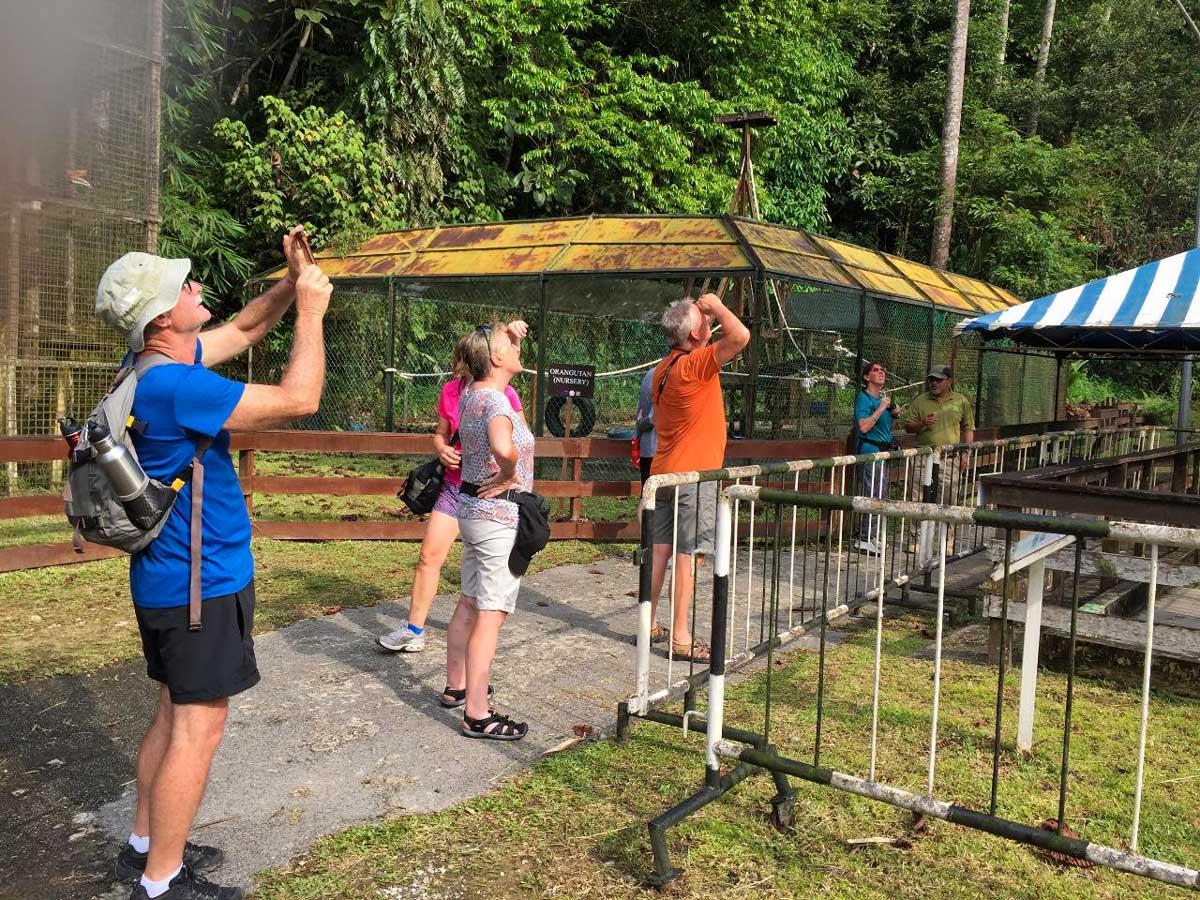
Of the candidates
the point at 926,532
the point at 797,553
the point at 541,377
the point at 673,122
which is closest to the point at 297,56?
the point at 673,122

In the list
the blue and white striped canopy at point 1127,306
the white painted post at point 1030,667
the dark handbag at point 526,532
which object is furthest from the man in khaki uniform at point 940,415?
the dark handbag at point 526,532

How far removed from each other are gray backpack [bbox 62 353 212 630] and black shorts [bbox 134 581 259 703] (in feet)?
0.21

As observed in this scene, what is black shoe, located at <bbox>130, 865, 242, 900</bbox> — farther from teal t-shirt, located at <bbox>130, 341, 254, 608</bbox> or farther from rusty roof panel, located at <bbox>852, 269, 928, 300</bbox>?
rusty roof panel, located at <bbox>852, 269, 928, 300</bbox>

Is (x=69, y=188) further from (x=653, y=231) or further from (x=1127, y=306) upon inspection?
(x=1127, y=306)

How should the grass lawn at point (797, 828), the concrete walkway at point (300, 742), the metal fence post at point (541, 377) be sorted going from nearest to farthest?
the grass lawn at point (797, 828) → the concrete walkway at point (300, 742) → the metal fence post at point (541, 377)

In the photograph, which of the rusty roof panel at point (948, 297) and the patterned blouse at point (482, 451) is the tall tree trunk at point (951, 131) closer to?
the rusty roof panel at point (948, 297)

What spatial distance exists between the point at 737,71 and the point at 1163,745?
20823 millimetres

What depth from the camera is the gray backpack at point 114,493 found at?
2588 millimetres

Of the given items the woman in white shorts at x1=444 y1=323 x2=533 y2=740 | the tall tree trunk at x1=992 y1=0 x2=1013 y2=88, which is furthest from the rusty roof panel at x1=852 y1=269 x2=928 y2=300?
the tall tree trunk at x1=992 y1=0 x2=1013 y2=88

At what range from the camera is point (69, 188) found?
10.2 meters

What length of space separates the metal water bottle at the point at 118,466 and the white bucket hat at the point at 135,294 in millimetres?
327

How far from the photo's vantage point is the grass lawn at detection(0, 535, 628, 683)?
17.7ft

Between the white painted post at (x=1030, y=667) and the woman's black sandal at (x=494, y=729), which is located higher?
the white painted post at (x=1030, y=667)

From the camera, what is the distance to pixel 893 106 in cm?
2766
